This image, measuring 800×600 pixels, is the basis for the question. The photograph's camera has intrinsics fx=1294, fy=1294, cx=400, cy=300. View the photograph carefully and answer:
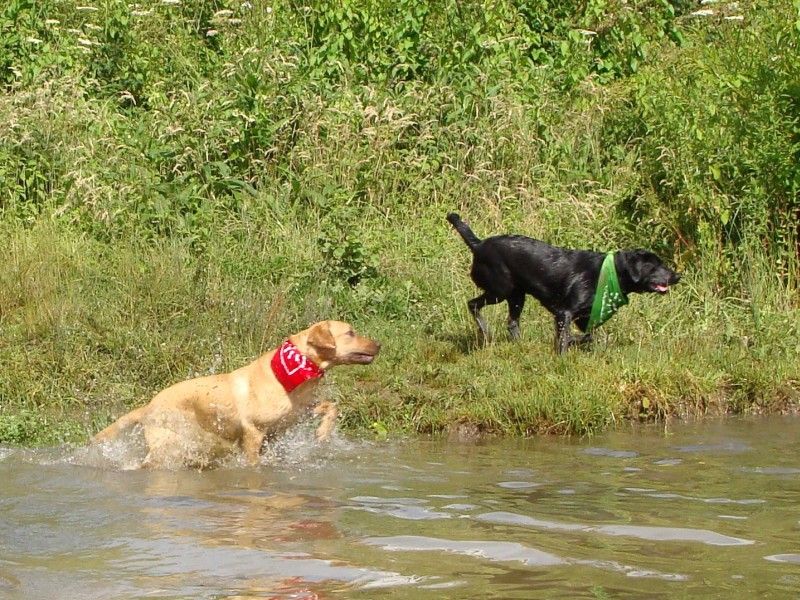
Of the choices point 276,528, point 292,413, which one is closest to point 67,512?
point 276,528

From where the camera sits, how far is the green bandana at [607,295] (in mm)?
10516

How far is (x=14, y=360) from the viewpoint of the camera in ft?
32.1

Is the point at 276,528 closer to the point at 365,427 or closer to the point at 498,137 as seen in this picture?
the point at 365,427

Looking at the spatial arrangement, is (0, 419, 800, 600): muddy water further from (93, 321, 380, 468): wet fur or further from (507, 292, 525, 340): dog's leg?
(507, 292, 525, 340): dog's leg

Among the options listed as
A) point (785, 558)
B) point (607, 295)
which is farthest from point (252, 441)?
point (785, 558)

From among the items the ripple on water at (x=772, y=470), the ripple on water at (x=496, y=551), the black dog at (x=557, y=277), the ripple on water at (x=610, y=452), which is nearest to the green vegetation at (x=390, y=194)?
the black dog at (x=557, y=277)

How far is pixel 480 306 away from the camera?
1102cm

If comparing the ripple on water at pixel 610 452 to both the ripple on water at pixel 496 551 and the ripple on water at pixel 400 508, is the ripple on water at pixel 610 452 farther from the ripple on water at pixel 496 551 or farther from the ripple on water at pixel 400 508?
the ripple on water at pixel 496 551

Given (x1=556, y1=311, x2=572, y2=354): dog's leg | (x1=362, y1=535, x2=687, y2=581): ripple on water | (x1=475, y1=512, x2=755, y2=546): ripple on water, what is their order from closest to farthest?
(x1=362, y1=535, x2=687, y2=581): ripple on water < (x1=475, y1=512, x2=755, y2=546): ripple on water < (x1=556, y1=311, x2=572, y2=354): dog's leg

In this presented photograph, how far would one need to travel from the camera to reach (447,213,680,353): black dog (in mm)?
10625

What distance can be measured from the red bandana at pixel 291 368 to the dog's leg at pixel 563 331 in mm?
2788

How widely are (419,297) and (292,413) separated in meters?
3.26

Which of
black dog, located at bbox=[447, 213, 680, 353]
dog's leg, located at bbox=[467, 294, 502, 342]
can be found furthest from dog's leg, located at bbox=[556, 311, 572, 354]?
dog's leg, located at bbox=[467, 294, 502, 342]

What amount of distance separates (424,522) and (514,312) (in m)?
4.64
